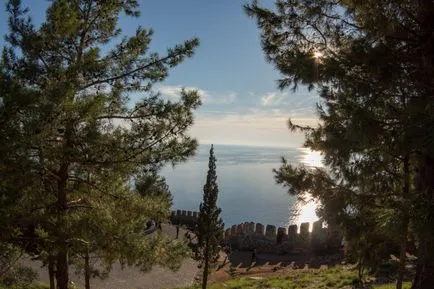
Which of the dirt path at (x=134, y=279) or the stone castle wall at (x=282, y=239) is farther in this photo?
the stone castle wall at (x=282, y=239)

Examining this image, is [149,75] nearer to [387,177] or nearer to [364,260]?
[387,177]

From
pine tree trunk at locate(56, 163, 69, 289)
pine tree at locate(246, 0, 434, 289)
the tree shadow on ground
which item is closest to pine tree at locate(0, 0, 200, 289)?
pine tree trunk at locate(56, 163, 69, 289)

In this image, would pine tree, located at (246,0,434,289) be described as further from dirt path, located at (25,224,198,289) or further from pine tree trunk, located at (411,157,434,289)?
dirt path, located at (25,224,198,289)

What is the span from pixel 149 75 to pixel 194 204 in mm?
97788

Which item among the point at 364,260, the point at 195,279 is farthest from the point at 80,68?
the point at 195,279

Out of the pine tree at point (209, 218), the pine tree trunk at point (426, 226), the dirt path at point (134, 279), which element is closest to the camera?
the pine tree trunk at point (426, 226)

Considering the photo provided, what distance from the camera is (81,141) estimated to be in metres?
8.30

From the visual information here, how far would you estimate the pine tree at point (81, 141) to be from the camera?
6.83m

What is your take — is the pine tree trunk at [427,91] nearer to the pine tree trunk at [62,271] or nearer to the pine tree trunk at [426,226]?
the pine tree trunk at [426,226]

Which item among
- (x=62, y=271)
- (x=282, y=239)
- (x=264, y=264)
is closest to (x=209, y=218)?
(x=62, y=271)

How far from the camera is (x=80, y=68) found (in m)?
7.59

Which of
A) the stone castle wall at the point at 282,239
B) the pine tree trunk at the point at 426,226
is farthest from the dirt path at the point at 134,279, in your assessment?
the pine tree trunk at the point at 426,226

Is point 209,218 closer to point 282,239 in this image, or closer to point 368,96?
point 368,96

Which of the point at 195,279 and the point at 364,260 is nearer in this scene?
the point at 364,260
